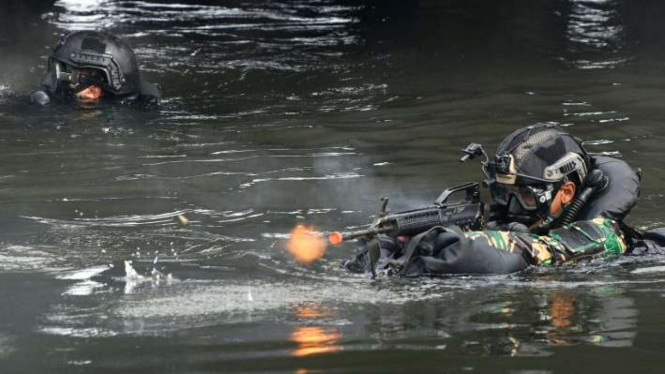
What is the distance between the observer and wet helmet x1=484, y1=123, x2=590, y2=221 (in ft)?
24.6

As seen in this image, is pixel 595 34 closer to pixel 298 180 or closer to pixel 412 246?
pixel 298 180

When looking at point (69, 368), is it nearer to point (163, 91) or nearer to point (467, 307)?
point (467, 307)

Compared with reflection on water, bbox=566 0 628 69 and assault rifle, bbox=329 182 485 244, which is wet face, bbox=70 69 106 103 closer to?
reflection on water, bbox=566 0 628 69

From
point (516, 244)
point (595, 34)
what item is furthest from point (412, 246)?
point (595, 34)

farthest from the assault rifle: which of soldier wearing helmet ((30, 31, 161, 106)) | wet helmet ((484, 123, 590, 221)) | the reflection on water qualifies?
the reflection on water

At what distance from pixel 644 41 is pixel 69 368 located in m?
14.2

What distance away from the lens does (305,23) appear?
20.5 m

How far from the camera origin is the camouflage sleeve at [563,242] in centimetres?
722

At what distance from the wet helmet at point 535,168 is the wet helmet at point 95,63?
7.45 m

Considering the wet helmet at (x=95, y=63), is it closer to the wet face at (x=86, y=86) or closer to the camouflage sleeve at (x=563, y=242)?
the wet face at (x=86, y=86)

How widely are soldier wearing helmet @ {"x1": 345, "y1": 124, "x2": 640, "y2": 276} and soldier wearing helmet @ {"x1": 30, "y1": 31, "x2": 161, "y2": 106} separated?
23.6 ft

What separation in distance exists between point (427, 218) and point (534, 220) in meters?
0.89

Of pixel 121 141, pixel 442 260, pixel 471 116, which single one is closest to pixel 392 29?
A: pixel 471 116

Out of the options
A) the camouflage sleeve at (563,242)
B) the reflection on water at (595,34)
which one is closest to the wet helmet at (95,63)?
the reflection on water at (595,34)
